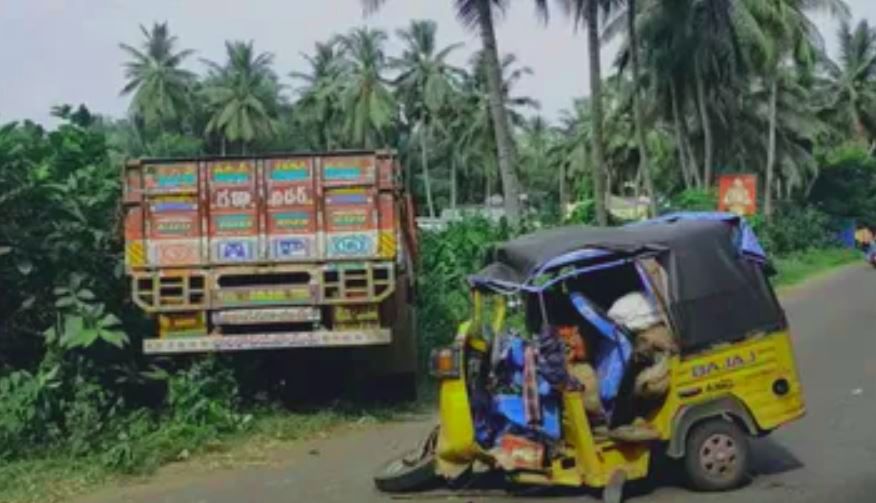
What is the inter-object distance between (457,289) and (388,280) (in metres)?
10.4

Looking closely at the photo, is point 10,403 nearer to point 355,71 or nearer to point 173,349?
point 173,349

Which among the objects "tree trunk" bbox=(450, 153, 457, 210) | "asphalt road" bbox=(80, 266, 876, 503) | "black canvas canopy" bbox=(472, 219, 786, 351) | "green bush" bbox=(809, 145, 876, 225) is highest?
"tree trunk" bbox=(450, 153, 457, 210)

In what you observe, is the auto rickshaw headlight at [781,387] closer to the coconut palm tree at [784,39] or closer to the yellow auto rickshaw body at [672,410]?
the yellow auto rickshaw body at [672,410]

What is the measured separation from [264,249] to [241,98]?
2302 inches

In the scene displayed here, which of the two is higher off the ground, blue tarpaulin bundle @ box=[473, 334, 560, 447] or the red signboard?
the red signboard

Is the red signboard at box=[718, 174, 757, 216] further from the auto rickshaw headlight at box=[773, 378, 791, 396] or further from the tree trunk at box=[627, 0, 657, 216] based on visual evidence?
the auto rickshaw headlight at box=[773, 378, 791, 396]

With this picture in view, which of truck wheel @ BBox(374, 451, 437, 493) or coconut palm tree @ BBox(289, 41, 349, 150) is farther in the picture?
coconut palm tree @ BBox(289, 41, 349, 150)

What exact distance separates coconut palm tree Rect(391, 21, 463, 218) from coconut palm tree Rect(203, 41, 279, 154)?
776cm

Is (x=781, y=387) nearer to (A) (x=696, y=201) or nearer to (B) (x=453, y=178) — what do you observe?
(A) (x=696, y=201)

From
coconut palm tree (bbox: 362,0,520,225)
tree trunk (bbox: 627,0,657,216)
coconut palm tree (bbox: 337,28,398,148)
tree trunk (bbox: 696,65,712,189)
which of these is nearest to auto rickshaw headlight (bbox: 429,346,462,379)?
coconut palm tree (bbox: 362,0,520,225)

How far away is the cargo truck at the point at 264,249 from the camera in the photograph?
1105 centimetres

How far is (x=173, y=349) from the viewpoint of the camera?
1097 centimetres

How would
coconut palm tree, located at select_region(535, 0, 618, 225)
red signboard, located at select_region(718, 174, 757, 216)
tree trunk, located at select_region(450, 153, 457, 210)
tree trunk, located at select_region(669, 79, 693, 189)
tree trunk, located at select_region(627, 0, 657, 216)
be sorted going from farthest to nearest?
1. tree trunk, located at select_region(450, 153, 457, 210)
2. tree trunk, located at select_region(669, 79, 693, 189)
3. red signboard, located at select_region(718, 174, 757, 216)
4. tree trunk, located at select_region(627, 0, 657, 216)
5. coconut palm tree, located at select_region(535, 0, 618, 225)

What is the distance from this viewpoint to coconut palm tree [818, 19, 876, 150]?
65750mm
